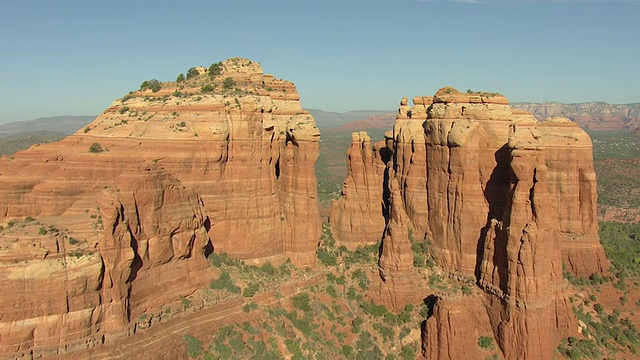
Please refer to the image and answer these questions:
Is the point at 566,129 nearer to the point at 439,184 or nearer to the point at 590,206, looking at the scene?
the point at 590,206

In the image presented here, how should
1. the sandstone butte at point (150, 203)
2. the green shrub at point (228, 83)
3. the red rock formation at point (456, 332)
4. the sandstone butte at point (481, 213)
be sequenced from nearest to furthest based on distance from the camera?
the sandstone butte at point (150, 203) → the sandstone butte at point (481, 213) → the red rock formation at point (456, 332) → the green shrub at point (228, 83)

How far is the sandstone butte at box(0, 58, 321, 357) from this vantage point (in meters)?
25.4

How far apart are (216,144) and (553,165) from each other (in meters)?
33.2

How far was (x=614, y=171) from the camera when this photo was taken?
4525 inches

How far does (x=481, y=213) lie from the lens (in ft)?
134

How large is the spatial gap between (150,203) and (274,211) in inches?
511

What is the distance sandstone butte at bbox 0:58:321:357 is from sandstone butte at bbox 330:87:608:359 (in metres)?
8.04

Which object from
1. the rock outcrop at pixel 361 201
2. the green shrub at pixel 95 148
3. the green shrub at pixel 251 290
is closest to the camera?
the green shrub at pixel 95 148

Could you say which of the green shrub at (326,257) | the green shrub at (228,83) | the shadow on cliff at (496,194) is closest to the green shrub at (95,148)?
the green shrub at (228,83)

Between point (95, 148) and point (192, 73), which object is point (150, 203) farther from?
point (192, 73)

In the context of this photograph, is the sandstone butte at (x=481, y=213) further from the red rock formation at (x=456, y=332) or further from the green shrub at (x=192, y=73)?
the green shrub at (x=192, y=73)

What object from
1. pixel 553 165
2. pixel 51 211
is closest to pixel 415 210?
pixel 553 165

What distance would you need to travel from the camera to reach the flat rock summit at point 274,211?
26.7m

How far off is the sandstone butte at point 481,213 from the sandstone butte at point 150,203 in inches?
316
